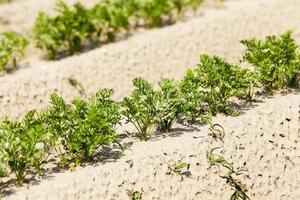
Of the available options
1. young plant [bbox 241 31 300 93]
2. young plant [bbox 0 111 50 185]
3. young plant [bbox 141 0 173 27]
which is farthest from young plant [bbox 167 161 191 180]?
young plant [bbox 141 0 173 27]

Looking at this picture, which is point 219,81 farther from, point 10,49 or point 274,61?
point 10,49

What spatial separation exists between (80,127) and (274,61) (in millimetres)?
2709

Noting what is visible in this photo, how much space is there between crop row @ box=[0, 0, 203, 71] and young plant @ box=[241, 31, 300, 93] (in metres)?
3.16

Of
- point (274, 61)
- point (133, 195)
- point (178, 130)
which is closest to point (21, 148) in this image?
point (133, 195)

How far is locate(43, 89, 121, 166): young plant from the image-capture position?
5.69m

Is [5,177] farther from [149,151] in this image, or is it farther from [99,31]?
[99,31]

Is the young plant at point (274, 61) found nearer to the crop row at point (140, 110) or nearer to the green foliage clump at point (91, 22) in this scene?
the crop row at point (140, 110)

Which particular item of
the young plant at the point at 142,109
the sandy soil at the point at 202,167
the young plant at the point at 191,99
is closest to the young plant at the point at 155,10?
the young plant at the point at 191,99

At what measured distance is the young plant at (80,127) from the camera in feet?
18.7

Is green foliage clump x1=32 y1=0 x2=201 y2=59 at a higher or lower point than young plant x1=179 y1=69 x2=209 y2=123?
higher

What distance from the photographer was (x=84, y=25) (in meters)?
9.36

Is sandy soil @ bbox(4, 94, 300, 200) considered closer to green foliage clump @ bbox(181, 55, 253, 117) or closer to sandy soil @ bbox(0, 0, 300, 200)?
sandy soil @ bbox(0, 0, 300, 200)

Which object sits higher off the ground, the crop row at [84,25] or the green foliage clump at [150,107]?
the crop row at [84,25]

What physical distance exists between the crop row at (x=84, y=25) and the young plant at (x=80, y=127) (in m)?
3.24
